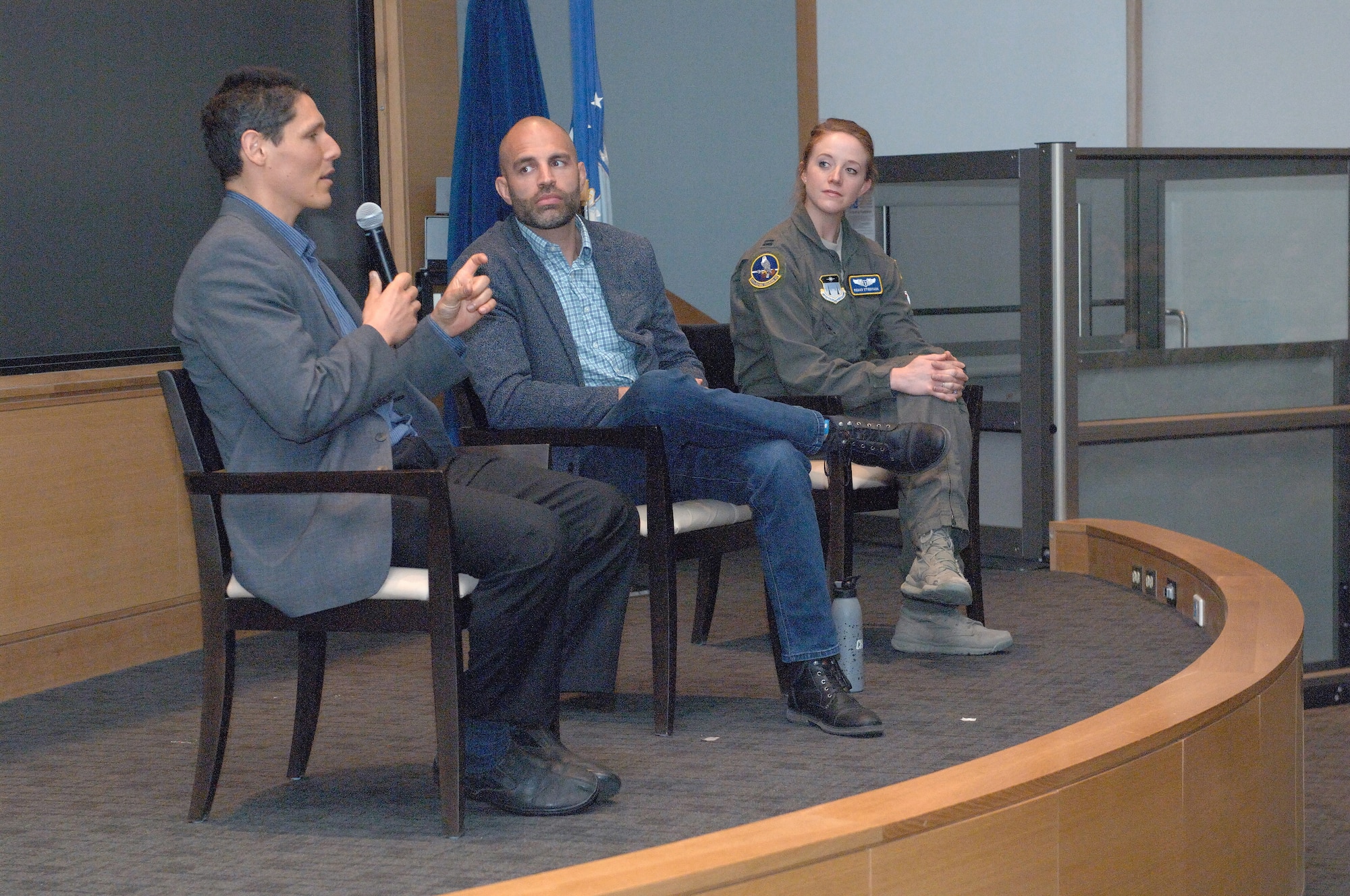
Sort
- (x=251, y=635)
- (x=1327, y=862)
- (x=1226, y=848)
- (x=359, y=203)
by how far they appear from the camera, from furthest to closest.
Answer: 1. (x=359, y=203)
2. (x=251, y=635)
3. (x=1327, y=862)
4. (x=1226, y=848)

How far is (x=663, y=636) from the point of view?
2619 millimetres

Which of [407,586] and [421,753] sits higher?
[407,586]

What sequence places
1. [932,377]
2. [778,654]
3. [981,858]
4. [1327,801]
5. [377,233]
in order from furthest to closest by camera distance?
[1327,801]
[932,377]
[778,654]
[377,233]
[981,858]

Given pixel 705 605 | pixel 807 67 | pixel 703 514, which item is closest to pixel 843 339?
pixel 705 605

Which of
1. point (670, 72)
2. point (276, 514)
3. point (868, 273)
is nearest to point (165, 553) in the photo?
point (276, 514)

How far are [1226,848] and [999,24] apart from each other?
135 inches

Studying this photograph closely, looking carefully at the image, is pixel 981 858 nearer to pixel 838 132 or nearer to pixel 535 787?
pixel 535 787

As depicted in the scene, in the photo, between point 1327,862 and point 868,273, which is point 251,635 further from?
point 1327,862

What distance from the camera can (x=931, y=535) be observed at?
10.4 feet

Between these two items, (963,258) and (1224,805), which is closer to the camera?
(1224,805)

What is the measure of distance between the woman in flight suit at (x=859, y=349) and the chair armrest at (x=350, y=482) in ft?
4.50

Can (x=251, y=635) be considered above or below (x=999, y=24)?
below

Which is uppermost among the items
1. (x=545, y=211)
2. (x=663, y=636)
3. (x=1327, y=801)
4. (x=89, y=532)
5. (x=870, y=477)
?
(x=545, y=211)

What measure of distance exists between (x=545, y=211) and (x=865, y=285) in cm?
96
